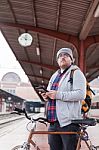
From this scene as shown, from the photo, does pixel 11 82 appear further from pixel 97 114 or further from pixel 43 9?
pixel 43 9

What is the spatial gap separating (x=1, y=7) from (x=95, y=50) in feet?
27.2

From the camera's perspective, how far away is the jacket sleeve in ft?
8.64

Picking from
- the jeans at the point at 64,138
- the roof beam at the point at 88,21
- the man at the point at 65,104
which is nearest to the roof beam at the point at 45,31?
the roof beam at the point at 88,21

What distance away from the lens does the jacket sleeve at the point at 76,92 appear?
2633mm

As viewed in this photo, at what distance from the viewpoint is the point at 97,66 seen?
24.8 meters

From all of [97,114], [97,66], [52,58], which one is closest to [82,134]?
[52,58]

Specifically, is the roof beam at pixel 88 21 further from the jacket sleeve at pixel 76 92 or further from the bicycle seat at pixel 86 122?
the bicycle seat at pixel 86 122

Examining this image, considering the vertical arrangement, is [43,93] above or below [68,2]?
below

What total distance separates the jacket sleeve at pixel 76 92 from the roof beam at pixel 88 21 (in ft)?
26.4

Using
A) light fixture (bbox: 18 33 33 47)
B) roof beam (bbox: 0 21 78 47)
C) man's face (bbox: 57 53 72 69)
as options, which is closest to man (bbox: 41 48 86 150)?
man's face (bbox: 57 53 72 69)

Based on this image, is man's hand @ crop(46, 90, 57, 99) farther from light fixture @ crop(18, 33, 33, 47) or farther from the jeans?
light fixture @ crop(18, 33, 33, 47)

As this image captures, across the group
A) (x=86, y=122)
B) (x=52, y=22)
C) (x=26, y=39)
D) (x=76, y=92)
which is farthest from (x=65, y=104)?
(x=26, y=39)

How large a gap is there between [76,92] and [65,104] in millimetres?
137

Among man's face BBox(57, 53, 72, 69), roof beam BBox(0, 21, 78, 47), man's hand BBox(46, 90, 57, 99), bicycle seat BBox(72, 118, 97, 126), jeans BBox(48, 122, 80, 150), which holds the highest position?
roof beam BBox(0, 21, 78, 47)
